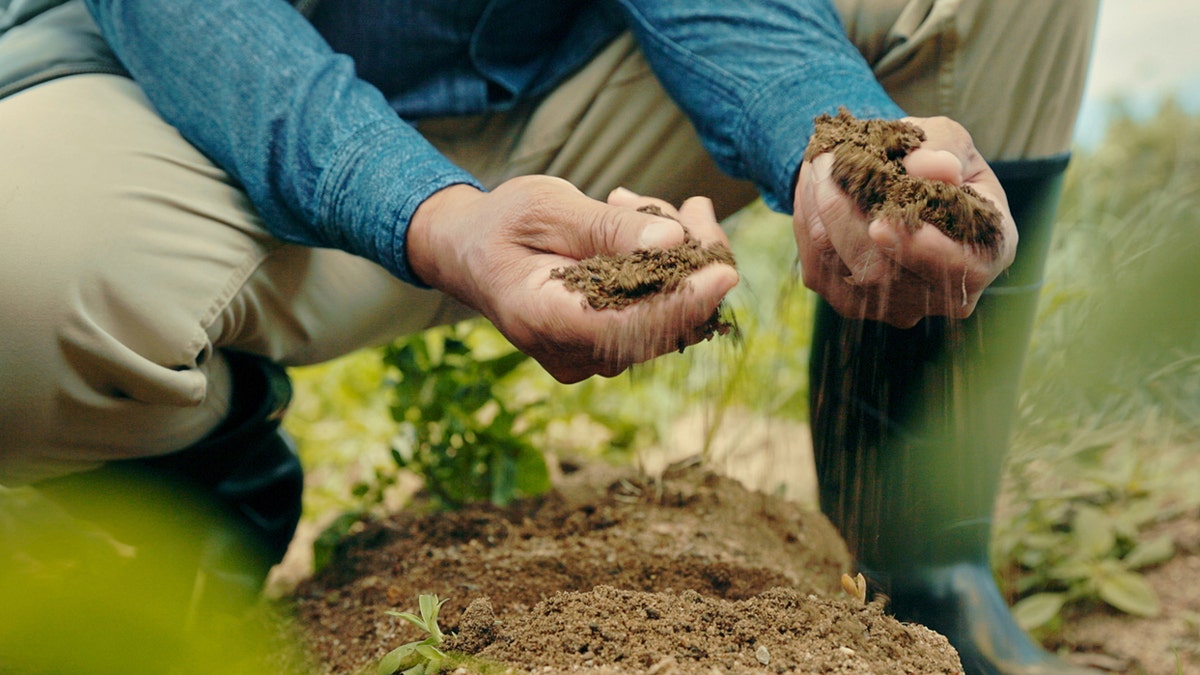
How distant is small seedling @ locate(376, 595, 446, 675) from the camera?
941 mm

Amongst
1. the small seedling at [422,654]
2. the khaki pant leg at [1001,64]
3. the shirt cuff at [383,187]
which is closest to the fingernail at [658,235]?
the shirt cuff at [383,187]

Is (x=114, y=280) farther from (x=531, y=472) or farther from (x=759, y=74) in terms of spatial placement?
(x=759, y=74)

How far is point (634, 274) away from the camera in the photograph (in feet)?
3.04

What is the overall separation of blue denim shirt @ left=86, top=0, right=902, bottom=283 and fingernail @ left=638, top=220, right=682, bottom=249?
13.6 inches

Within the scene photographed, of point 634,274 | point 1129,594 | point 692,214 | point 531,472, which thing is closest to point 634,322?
point 634,274

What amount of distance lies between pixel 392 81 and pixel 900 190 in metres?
0.97

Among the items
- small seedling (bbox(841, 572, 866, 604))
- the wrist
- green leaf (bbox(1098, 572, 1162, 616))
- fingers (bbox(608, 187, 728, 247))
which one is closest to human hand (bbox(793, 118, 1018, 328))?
fingers (bbox(608, 187, 728, 247))

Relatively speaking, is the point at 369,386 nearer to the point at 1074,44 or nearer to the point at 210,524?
the point at 210,524

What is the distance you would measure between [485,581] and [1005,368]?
0.89 metres

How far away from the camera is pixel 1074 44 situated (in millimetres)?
1315

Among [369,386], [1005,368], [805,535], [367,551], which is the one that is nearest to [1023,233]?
[1005,368]

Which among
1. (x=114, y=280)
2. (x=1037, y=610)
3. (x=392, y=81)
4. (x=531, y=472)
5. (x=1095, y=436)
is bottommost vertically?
(x=1037, y=610)

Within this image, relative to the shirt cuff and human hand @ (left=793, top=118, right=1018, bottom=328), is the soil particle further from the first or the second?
the shirt cuff

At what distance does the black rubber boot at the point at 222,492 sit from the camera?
149 centimetres
